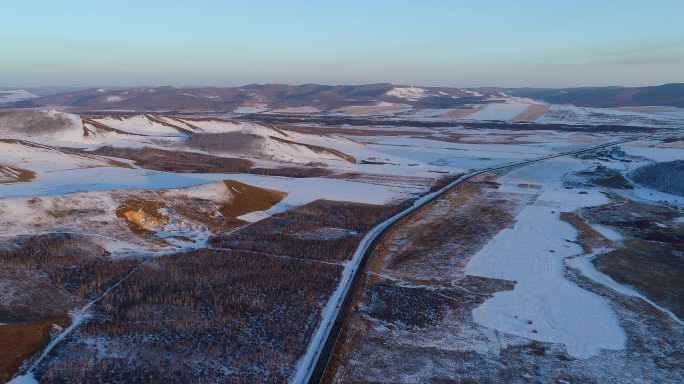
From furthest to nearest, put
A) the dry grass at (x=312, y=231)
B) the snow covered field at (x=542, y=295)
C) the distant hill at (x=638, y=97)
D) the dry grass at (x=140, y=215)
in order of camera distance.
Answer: the distant hill at (x=638, y=97)
the dry grass at (x=140, y=215)
the dry grass at (x=312, y=231)
the snow covered field at (x=542, y=295)

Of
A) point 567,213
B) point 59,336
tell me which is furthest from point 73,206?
point 567,213

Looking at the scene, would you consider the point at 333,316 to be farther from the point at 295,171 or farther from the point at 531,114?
the point at 531,114

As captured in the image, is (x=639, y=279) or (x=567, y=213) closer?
(x=639, y=279)

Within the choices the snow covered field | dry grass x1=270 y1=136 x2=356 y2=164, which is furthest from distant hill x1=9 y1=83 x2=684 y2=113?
the snow covered field

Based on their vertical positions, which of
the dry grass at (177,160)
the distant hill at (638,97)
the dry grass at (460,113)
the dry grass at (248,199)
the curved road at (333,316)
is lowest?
the curved road at (333,316)

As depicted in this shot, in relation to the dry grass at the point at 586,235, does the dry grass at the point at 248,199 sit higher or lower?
higher

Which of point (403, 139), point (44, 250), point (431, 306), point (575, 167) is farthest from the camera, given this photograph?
point (403, 139)

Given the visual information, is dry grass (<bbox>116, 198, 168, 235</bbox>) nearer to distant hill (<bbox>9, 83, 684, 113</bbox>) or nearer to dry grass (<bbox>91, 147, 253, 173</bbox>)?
dry grass (<bbox>91, 147, 253, 173</bbox>)

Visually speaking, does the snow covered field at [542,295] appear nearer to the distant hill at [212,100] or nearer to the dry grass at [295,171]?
→ the dry grass at [295,171]

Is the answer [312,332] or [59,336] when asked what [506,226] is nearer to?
[312,332]

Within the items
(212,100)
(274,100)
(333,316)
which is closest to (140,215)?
(333,316)

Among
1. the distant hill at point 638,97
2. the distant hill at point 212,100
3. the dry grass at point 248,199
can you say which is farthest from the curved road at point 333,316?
the distant hill at point 638,97
